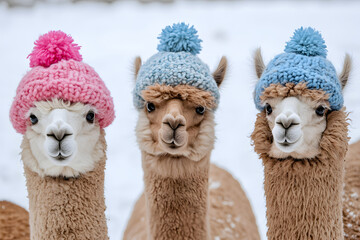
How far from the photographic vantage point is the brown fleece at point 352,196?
112 inches

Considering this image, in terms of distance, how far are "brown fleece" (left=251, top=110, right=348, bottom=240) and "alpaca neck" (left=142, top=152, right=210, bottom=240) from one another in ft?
1.61

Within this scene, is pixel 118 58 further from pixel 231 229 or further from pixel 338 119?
pixel 338 119

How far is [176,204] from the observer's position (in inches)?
102

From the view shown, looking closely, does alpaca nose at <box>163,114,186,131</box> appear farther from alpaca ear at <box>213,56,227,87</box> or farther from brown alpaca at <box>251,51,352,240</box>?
alpaca ear at <box>213,56,227,87</box>

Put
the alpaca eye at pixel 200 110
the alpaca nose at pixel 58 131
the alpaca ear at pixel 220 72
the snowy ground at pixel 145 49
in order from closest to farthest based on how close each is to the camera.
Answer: the alpaca nose at pixel 58 131, the alpaca eye at pixel 200 110, the alpaca ear at pixel 220 72, the snowy ground at pixel 145 49

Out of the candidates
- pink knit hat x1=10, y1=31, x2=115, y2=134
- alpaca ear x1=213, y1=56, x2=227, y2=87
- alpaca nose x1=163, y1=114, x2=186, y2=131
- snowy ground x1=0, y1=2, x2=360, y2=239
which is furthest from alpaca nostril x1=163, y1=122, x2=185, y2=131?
snowy ground x1=0, y1=2, x2=360, y2=239

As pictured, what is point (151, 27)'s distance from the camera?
6918mm

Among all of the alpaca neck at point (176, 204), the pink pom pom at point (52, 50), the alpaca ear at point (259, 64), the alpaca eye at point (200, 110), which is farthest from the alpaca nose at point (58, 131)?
the alpaca ear at point (259, 64)

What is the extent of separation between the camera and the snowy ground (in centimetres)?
467

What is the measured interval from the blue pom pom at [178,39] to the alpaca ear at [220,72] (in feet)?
0.78

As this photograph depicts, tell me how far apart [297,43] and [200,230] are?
1212 millimetres

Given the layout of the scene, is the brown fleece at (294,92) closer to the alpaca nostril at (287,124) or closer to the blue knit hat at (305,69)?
the blue knit hat at (305,69)

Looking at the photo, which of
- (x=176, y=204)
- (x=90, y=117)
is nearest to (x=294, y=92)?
(x=176, y=204)

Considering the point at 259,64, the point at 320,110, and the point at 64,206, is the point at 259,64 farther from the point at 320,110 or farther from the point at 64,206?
the point at 64,206
